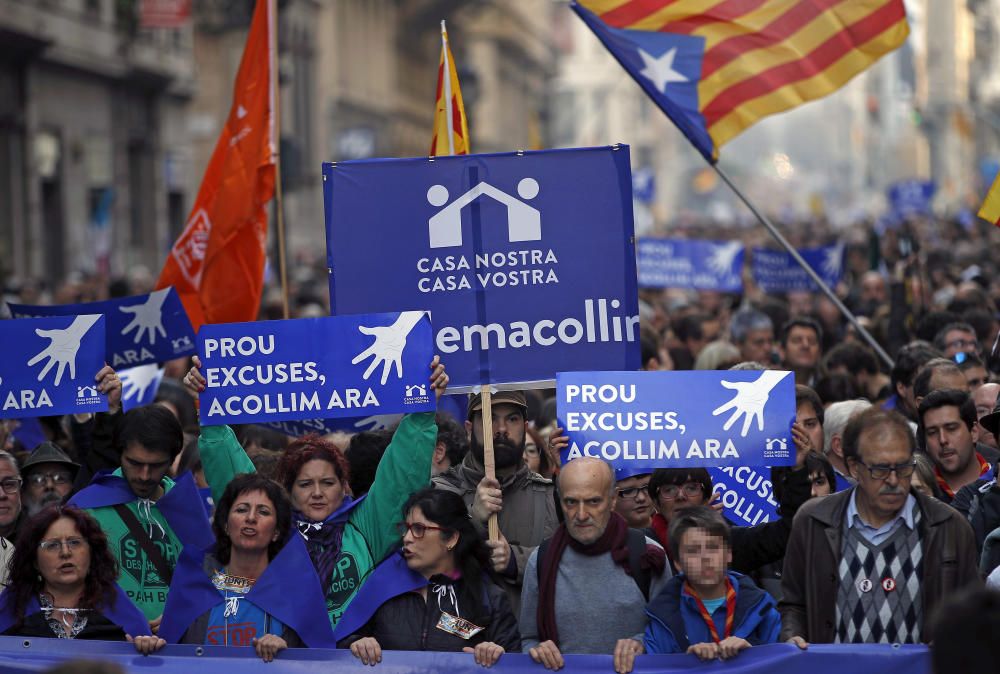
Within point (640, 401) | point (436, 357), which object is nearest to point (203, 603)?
point (436, 357)

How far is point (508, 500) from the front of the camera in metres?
6.59

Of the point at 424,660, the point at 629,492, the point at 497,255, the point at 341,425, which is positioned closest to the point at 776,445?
the point at 629,492

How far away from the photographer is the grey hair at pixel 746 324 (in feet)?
37.5

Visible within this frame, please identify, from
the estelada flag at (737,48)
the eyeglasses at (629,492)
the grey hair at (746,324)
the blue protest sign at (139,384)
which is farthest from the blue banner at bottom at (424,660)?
the grey hair at (746,324)

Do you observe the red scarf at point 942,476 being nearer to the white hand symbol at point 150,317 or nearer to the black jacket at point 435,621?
the black jacket at point 435,621

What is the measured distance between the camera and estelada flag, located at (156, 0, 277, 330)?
10023 millimetres

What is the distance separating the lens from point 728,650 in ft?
17.6

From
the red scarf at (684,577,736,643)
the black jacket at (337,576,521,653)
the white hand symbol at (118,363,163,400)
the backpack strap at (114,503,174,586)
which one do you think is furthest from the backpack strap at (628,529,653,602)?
the white hand symbol at (118,363,163,400)

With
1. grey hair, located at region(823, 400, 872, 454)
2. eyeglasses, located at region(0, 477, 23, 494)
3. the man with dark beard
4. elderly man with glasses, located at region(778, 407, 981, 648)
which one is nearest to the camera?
elderly man with glasses, located at region(778, 407, 981, 648)

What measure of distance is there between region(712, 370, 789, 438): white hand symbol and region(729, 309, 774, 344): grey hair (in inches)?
198

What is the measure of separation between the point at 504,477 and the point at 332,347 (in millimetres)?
814

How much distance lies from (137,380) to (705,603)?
16.6ft

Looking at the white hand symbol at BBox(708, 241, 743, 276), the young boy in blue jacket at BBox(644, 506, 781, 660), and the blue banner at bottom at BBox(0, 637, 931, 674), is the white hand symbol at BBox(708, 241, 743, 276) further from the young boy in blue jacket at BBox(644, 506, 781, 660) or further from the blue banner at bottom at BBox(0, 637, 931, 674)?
the blue banner at bottom at BBox(0, 637, 931, 674)

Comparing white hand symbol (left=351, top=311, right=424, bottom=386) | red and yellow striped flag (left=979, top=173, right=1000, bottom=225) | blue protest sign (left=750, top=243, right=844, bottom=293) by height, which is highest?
blue protest sign (left=750, top=243, right=844, bottom=293)
